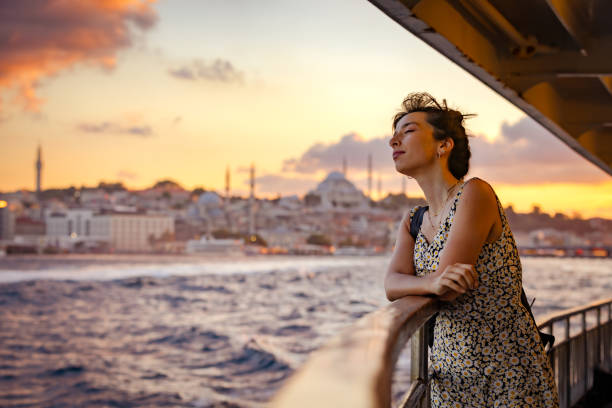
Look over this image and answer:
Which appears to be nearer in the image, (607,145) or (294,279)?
(607,145)

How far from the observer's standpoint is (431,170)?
149cm

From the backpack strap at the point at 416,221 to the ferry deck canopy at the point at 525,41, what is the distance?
0.80 meters

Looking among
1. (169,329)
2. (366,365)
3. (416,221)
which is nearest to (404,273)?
(416,221)

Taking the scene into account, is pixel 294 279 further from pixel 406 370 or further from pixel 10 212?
pixel 10 212

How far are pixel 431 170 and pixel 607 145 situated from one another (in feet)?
13.8

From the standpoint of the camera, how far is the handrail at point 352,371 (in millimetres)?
434

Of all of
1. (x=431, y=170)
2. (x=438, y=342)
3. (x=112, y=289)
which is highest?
(x=431, y=170)

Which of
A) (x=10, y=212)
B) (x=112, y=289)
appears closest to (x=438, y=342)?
(x=112, y=289)

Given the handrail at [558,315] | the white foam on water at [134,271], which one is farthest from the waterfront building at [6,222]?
the handrail at [558,315]

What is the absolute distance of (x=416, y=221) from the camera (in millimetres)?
1554

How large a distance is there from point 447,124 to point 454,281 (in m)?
0.40

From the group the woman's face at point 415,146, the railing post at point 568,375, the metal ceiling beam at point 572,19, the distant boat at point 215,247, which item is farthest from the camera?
the distant boat at point 215,247

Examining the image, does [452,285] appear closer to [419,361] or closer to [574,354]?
[419,361]

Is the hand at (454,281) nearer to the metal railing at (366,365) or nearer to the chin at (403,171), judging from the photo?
the metal railing at (366,365)
